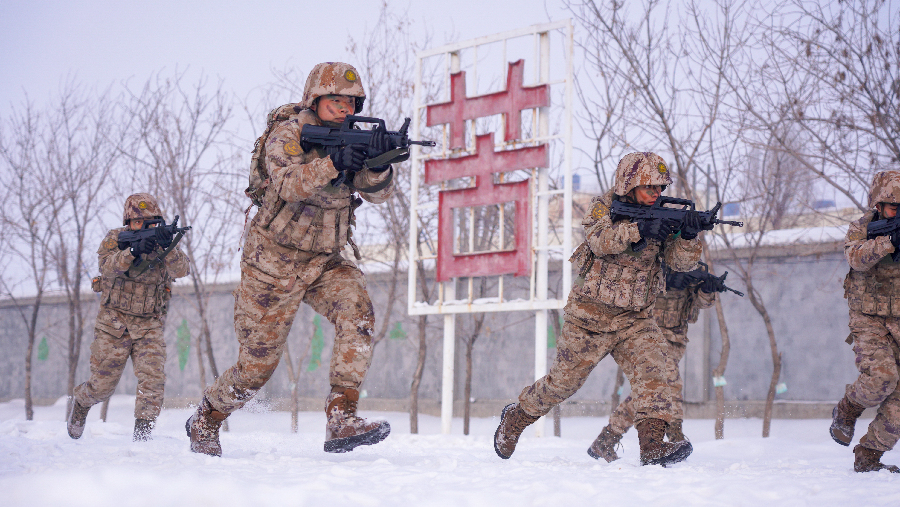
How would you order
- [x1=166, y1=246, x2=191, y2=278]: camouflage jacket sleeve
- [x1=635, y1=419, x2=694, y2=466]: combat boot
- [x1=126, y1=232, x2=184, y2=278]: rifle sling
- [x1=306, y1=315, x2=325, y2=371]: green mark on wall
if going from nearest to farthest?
1. [x1=635, y1=419, x2=694, y2=466]: combat boot
2. [x1=126, y1=232, x2=184, y2=278]: rifle sling
3. [x1=166, y1=246, x2=191, y2=278]: camouflage jacket sleeve
4. [x1=306, y1=315, x2=325, y2=371]: green mark on wall

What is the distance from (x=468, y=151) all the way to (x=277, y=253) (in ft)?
16.3

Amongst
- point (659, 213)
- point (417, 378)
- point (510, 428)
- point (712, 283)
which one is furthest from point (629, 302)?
point (417, 378)

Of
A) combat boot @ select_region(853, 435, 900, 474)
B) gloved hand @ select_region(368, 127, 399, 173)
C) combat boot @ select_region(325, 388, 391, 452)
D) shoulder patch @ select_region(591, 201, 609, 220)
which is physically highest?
gloved hand @ select_region(368, 127, 399, 173)

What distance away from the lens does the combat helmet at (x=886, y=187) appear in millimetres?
5117

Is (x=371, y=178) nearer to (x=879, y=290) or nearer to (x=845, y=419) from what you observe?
(x=879, y=290)

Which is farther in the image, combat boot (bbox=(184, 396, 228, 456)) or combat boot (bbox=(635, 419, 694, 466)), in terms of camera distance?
combat boot (bbox=(184, 396, 228, 456))

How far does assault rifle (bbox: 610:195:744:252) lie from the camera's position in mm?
4531

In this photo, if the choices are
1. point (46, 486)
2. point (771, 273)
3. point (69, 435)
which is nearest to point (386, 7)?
point (771, 273)

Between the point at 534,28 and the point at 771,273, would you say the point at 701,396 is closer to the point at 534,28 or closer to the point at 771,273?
the point at 771,273

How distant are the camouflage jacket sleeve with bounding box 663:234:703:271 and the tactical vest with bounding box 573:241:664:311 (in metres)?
0.11

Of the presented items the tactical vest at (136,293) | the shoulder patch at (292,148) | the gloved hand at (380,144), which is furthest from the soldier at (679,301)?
the tactical vest at (136,293)

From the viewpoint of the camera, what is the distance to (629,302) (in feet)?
15.5

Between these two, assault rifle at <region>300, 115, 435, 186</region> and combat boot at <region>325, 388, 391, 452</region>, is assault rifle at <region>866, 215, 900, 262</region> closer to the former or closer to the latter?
assault rifle at <region>300, 115, 435, 186</region>

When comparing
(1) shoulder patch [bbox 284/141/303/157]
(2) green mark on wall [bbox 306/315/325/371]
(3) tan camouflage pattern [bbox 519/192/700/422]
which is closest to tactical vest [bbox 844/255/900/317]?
(3) tan camouflage pattern [bbox 519/192/700/422]
